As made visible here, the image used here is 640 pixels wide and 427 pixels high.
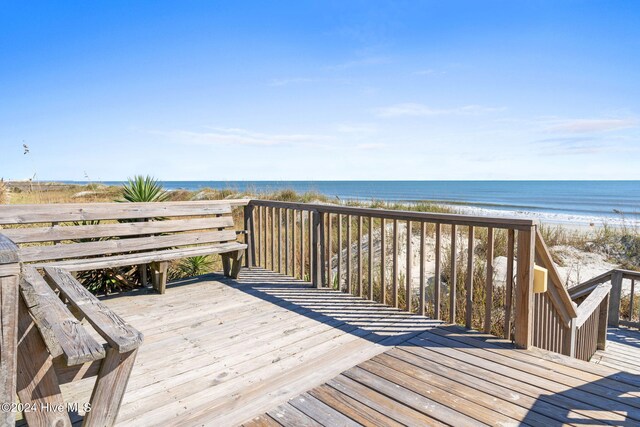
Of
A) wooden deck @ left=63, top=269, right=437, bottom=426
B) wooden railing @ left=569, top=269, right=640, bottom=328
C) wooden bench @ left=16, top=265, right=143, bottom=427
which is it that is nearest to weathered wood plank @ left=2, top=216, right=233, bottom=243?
wooden deck @ left=63, top=269, right=437, bottom=426

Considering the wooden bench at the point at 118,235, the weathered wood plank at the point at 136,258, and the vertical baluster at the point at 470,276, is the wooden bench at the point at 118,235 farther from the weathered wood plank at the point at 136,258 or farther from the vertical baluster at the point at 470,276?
the vertical baluster at the point at 470,276

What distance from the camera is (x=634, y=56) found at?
37.0 ft

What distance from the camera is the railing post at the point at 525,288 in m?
2.47

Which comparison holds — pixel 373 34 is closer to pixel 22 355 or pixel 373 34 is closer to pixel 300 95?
pixel 300 95

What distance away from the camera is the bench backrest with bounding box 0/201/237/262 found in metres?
3.22

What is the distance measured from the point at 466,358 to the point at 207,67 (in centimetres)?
850

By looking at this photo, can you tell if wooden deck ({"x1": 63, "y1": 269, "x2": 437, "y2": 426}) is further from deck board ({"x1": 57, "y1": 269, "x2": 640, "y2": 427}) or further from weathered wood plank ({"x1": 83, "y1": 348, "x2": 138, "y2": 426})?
weathered wood plank ({"x1": 83, "y1": 348, "x2": 138, "y2": 426})

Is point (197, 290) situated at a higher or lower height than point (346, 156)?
lower

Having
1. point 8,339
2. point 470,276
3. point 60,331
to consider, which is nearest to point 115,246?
point 60,331

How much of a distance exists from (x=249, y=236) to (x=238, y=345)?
102 inches

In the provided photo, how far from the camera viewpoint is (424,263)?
3355 millimetres

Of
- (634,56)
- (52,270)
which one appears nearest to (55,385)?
(52,270)

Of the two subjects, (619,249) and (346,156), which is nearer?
(619,249)

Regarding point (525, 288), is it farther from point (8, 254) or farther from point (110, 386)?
point (8, 254)
